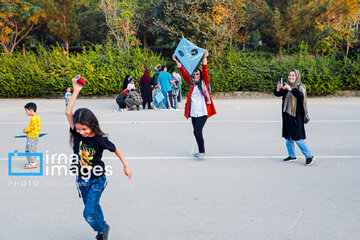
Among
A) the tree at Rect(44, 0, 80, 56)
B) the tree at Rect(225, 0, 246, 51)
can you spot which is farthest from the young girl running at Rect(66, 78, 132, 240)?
the tree at Rect(44, 0, 80, 56)

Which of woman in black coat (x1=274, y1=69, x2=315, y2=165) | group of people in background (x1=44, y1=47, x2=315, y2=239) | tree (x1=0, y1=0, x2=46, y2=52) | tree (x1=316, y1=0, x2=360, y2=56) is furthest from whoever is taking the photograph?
tree (x1=0, y1=0, x2=46, y2=52)

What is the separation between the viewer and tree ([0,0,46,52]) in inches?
1030

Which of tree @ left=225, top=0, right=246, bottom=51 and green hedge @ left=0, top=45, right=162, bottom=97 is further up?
tree @ left=225, top=0, right=246, bottom=51

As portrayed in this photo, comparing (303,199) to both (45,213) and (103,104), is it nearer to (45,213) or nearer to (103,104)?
(45,213)

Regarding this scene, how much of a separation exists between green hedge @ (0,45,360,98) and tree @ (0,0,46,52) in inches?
346

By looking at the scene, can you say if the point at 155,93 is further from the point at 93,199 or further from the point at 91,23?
the point at 91,23

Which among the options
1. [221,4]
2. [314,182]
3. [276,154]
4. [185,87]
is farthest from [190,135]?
[221,4]

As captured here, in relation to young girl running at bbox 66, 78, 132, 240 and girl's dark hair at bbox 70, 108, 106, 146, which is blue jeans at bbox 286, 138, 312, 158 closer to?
young girl running at bbox 66, 78, 132, 240

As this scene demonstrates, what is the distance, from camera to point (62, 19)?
97.0ft

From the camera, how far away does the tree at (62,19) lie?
2848 cm

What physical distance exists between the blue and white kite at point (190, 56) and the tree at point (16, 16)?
2295cm

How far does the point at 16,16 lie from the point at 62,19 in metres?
3.38
